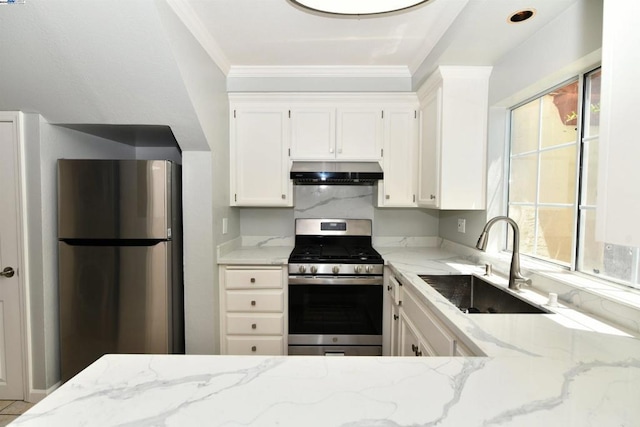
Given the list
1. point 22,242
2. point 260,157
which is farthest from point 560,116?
point 22,242

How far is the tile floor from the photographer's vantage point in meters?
1.91

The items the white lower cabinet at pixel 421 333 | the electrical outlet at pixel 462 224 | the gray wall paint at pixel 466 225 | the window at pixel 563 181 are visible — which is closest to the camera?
the white lower cabinet at pixel 421 333

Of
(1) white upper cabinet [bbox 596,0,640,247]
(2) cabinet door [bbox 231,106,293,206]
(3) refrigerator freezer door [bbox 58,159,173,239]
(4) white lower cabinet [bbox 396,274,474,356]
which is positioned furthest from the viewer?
(2) cabinet door [bbox 231,106,293,206]

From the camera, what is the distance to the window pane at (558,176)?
160cm

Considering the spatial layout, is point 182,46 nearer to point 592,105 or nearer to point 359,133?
point 359,133

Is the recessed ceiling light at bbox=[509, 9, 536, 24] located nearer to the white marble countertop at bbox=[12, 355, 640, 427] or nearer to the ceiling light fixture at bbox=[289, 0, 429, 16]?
the ceiling light fixture at bbox=[289, 0, 429, 16]

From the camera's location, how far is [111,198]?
79.0 inches

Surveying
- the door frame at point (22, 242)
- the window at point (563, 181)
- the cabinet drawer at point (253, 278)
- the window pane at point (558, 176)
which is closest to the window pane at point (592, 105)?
the window at point (563, 181)

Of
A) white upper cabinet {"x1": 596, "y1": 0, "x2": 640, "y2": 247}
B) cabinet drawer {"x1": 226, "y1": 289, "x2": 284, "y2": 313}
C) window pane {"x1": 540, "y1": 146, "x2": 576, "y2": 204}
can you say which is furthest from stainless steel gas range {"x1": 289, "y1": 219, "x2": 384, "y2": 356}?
white upper cabinet {"x1": 596, "y1": 0, "x2": 640, "y2": 247}

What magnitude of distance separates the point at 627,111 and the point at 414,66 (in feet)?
5.99

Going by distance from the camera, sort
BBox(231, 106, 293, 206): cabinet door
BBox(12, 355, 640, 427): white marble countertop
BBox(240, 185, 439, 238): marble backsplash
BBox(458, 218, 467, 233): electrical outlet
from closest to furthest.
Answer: BBox(12, 355, 640, 427): white marble countertop < BBox(458, 218, 467, 233): electrical outlet < BBox(231, 106, 293, 206): cabinet door < BBox(240, 185, 439, 238): marble backsplash

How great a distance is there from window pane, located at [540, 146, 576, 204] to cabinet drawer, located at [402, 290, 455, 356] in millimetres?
959

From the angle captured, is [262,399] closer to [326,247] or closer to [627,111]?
[627,111]

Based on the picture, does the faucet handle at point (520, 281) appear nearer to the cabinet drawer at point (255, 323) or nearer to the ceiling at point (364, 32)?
the ceiling at point (364, 32)
